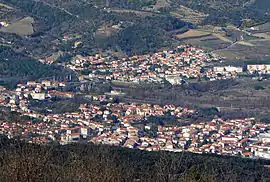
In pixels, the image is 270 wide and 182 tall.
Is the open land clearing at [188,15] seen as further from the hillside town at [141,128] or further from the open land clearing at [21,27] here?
the hillside town at [141,128]

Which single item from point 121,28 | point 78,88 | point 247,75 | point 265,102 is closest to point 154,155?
point 265,102

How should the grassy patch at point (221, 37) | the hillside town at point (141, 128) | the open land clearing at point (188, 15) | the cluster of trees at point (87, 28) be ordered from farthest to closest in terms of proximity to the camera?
the open land clearing at point (188, 15) < the grassy patch at point (221, 37) < the cluster of trees at point (87, 28) < the hillside town at point (141, 128)

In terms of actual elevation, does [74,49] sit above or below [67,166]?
below

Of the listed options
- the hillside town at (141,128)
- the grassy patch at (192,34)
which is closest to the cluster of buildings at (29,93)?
the hillside town at (141,128)

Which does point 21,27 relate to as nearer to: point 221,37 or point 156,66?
point 156,66

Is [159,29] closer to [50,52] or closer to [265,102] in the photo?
[50,52]

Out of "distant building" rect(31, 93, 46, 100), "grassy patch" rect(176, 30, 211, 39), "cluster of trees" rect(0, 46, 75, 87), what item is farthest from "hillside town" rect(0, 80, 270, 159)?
"grassy patch" rect(176, 30, 211, 39)

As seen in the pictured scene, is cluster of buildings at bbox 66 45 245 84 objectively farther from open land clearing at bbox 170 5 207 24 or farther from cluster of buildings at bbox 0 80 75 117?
open land clearing at bbox 170 5 207 24
